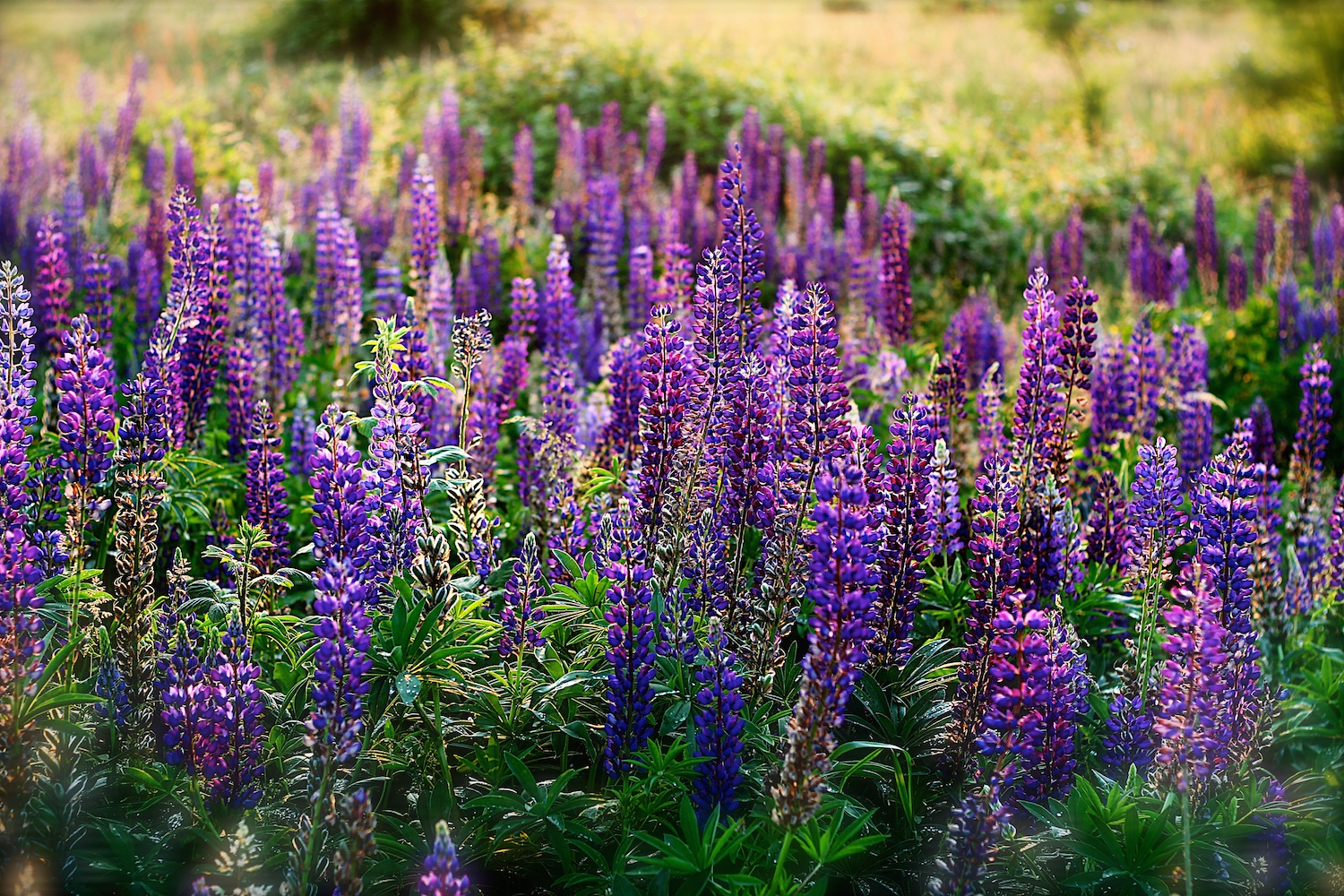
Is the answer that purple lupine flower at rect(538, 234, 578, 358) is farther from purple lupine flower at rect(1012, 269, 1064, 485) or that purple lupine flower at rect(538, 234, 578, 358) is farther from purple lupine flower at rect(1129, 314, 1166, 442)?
purple lupine flower at rect(1129, 314, 1166, 442)

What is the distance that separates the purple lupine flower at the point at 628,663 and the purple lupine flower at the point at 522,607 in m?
0.26

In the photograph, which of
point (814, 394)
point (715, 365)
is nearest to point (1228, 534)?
point (814, 394)

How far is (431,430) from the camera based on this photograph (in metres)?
4.52

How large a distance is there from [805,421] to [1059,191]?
10735 mm

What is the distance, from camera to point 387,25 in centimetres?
1959

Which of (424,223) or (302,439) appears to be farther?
(424,223)

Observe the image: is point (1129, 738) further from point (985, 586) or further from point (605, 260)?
point (605, 260)

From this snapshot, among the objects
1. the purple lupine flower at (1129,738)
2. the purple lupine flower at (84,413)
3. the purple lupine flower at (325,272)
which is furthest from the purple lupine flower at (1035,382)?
the purple lupine flower at (325,272)

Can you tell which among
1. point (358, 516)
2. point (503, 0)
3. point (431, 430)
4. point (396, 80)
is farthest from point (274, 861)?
point (503, 0)

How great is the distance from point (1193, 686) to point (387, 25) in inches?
785

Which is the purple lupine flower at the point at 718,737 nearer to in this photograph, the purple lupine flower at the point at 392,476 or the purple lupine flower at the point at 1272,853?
the purple lupine flower at the point at 392,476

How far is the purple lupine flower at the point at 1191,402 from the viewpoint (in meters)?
5.01

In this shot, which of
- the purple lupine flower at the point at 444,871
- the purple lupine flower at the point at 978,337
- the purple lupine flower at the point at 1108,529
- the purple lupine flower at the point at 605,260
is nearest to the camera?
the purple lupine flower at the point at 444,871

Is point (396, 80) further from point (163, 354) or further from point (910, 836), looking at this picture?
point (910, 836)
